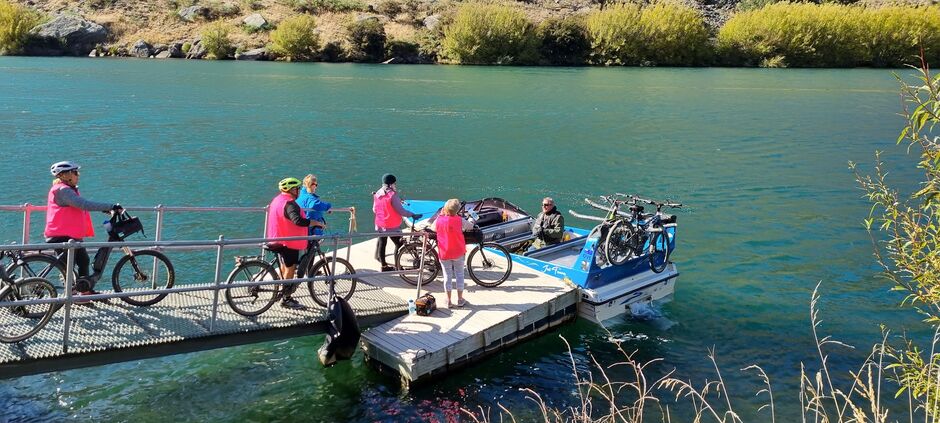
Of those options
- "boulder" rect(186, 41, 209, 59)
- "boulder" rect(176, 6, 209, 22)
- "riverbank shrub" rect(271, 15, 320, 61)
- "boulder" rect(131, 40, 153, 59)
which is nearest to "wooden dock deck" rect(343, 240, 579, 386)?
"riverbank shrub" rect(271, 15, 320, 61)

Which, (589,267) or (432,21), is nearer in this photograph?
(589,267)

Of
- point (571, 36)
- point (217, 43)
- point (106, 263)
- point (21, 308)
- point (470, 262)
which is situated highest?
point (571, 36)

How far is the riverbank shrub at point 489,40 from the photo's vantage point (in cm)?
8531

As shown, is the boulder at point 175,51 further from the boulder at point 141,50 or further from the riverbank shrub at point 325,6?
the riverbank shrub at point 325,6

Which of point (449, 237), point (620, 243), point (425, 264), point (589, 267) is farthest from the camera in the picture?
point (620, 243)

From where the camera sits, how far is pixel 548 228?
15852mm

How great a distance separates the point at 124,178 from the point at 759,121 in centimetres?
3592

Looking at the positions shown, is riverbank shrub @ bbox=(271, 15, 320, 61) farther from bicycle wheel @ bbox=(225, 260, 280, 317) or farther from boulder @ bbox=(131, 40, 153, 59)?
bicycle wheel @ bbox=(225, 260, 280, 317)

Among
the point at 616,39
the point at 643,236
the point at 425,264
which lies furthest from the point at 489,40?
the point at 425,264

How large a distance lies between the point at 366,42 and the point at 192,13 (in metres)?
26.1

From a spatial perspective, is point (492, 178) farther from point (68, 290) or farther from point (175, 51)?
point (175, 51)

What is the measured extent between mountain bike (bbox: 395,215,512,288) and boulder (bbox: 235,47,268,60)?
76.0 meters

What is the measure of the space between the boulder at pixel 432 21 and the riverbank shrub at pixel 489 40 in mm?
3439

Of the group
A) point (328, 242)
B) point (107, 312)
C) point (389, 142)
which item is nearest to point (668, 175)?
point (389, 142)
